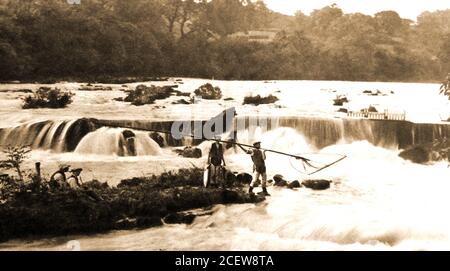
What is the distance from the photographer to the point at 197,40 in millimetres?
6941

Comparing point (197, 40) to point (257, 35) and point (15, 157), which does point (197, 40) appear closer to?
point (257, 35)

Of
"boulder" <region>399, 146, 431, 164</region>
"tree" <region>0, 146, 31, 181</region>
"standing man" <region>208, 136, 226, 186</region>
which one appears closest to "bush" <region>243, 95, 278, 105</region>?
"standing man" <region>208, 136, 226, 186</region>

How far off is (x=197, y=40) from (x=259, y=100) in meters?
1.24

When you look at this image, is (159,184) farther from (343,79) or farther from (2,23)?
(343,79)

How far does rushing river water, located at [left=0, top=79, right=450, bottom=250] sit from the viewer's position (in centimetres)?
539

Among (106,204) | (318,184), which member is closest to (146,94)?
(106,204)

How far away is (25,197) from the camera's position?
5477 mm

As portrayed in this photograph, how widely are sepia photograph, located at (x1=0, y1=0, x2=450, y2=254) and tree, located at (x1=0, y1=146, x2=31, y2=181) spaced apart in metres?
0.02

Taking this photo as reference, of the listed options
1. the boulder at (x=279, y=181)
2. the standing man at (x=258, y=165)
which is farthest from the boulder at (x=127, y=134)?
the boulder at (x=279, y=181)

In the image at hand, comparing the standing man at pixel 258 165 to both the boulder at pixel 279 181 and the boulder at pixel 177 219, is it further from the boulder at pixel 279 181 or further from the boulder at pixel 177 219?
the boulder at pixel 177 219

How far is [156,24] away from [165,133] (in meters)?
1.60

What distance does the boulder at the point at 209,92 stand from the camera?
656 cm

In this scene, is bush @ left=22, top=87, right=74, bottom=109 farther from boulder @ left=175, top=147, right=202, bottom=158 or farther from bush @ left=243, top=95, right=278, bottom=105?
bush @ left=243, top=95, right=278, bottom=105
